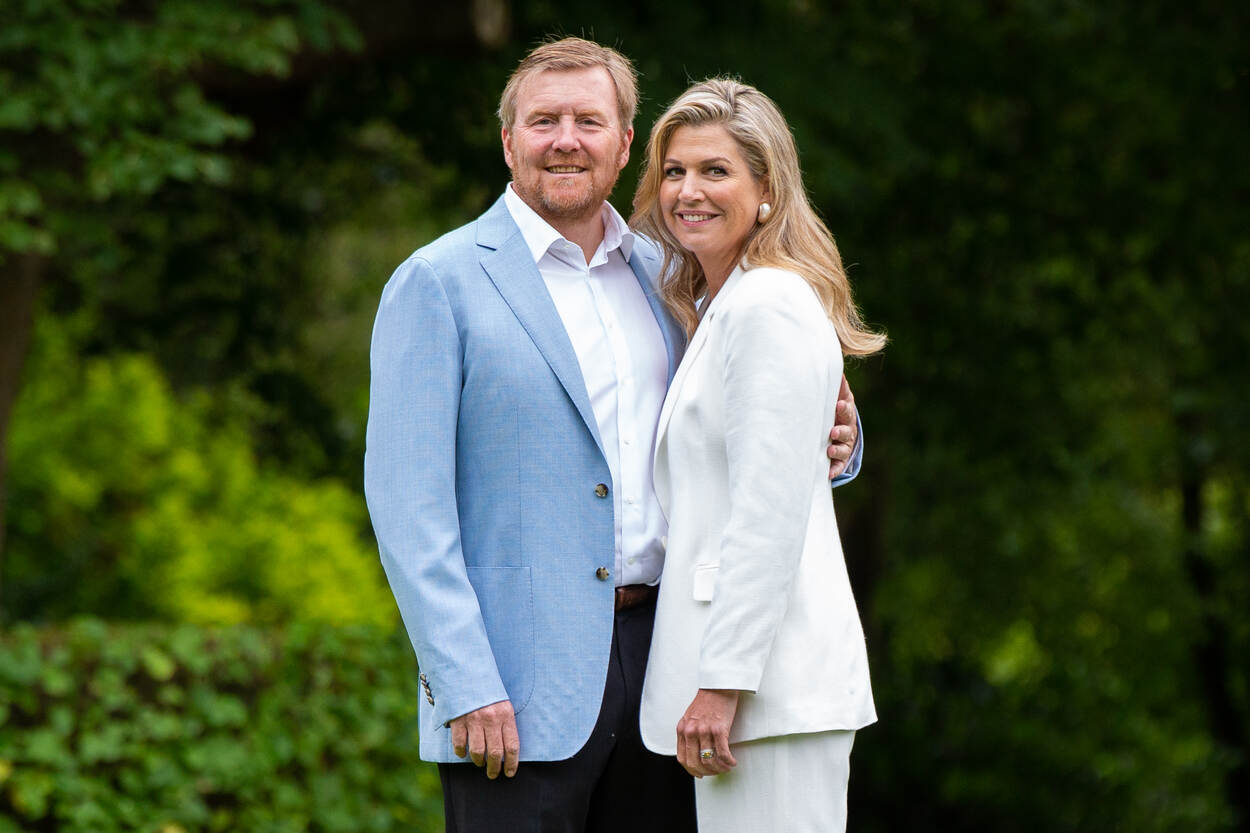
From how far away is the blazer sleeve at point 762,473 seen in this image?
2418 millimetres

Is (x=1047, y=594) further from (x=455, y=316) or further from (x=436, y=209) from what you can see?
(x=455, y=316)

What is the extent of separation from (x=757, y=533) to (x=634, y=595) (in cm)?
37

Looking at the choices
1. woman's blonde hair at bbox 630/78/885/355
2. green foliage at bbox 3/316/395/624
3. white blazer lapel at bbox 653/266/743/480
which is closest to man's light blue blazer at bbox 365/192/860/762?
white blazer lapel at bbox 653/266/743/480

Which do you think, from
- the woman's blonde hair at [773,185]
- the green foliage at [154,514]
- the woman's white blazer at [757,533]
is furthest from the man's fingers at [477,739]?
the green foliage at [154,514]

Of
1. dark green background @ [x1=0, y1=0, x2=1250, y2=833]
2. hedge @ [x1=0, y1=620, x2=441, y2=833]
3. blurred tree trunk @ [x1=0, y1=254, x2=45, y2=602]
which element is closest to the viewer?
hedge @ [x1=0, y1=620, x2=441, y2=833]

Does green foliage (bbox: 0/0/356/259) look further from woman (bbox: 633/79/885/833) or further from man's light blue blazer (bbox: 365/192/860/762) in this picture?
woman (bbox: 633/79/885/833)

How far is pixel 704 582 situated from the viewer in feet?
8.18

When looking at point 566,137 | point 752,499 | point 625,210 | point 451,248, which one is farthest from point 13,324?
point 752,499

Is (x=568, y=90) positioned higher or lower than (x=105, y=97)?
lower

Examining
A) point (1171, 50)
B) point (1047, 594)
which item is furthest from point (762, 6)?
point (1047, 594)

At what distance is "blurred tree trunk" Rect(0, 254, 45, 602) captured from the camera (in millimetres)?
5613

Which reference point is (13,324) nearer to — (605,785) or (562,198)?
(562,198)

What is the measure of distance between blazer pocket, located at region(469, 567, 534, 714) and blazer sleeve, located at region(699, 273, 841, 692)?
0.33 m

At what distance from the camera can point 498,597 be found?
2.58 m
